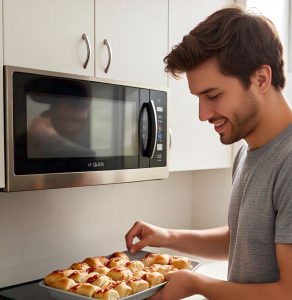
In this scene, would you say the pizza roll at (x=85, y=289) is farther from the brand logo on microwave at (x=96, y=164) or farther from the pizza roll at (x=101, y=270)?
the brand logo on microwave at (x=96, y=164)

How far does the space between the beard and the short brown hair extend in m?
0.04

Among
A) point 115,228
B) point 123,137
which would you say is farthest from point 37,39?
point 115,228

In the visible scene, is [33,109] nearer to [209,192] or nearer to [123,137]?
[123,137]

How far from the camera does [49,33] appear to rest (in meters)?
1.47

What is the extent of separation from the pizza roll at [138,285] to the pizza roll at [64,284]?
0.16 metres

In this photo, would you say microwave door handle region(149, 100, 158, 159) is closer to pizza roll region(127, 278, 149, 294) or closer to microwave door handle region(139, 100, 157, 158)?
microwave door handle region(139, 100, 157, 158)

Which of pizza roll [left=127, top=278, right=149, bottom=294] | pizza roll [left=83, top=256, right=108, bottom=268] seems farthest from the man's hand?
pizza roll [left=127, top=278, right=149, bottom=294]

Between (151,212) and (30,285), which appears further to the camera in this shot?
(151,212)

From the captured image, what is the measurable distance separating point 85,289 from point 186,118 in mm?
890

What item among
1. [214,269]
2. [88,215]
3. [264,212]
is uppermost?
[264,212]

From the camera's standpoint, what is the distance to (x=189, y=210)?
2.63 meters

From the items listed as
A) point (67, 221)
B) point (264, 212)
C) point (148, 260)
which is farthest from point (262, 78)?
point (67, 221)

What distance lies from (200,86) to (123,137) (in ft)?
1.51

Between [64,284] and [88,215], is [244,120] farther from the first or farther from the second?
[88,215]
